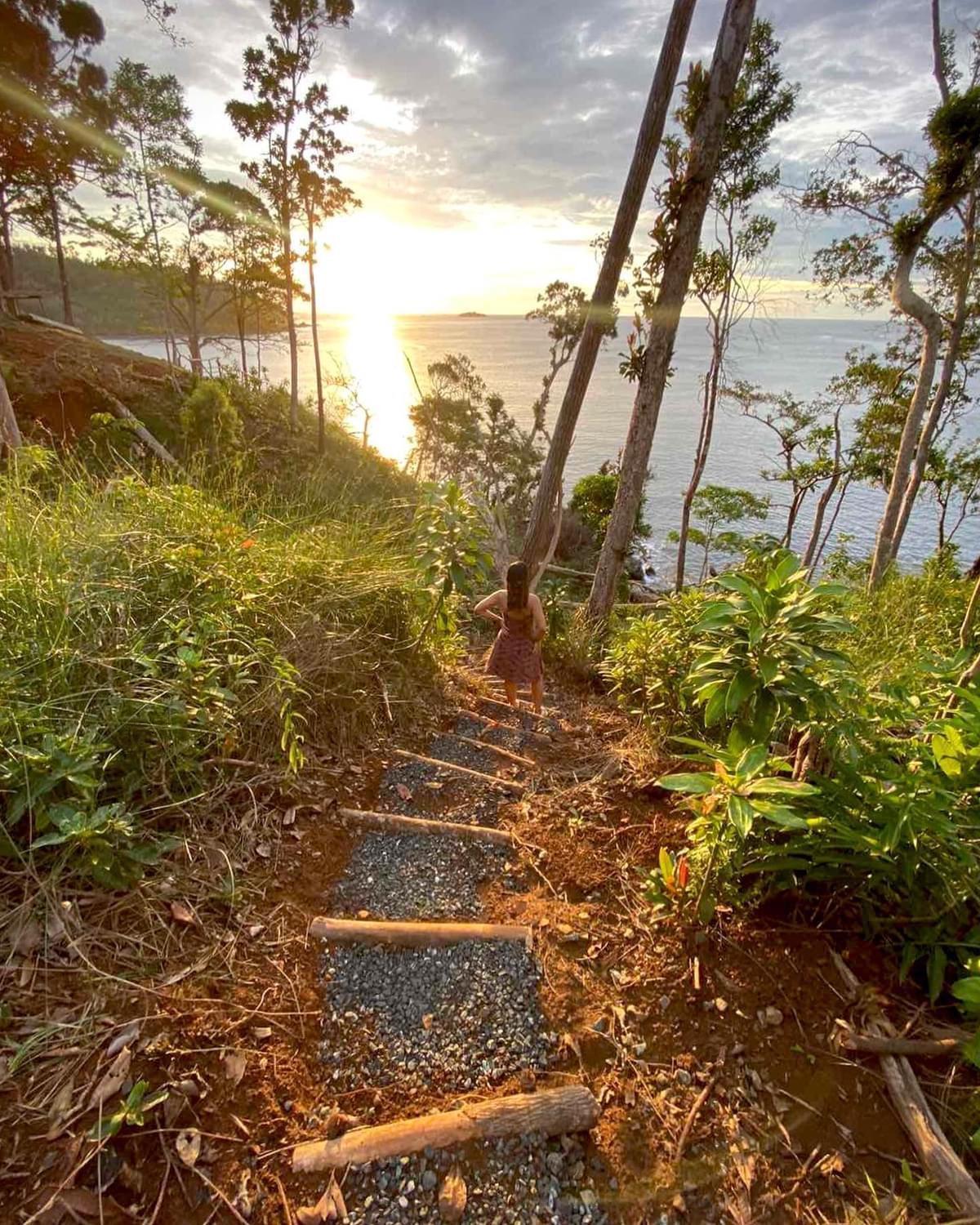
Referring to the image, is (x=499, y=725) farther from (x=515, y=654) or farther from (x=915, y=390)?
(x=915, y=390)

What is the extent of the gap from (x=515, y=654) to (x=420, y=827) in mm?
1757

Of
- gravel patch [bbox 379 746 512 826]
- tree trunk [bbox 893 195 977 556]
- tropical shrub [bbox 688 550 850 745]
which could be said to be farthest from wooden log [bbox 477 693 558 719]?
tree trunk [bbox 893 195 977 556]

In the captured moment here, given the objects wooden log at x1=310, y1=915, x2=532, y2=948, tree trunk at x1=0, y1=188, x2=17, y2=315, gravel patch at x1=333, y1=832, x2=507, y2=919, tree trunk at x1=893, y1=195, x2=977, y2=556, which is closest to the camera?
wooden log at x1=310, y1=915, x2=532, y2=948

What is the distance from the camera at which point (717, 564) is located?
21344 mm

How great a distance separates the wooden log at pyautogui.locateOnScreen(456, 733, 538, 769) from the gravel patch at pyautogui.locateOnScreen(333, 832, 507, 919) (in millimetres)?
810

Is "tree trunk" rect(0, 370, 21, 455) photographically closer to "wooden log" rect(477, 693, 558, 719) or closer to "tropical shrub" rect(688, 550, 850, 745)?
"wooden log" rect(477, 693, 558, 719)

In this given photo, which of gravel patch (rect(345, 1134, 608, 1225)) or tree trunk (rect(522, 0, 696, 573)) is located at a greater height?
tree trunk (rect(522, 0, 696, 573))

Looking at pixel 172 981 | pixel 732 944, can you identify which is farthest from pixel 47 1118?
pixel 732 944

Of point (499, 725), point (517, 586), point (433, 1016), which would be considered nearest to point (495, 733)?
point (499, 725)

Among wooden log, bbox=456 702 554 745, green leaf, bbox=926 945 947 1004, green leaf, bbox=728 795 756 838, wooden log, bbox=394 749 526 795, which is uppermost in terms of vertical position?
green leaf, bbox=728 795 756 838

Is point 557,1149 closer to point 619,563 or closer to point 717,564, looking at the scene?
point 619,563

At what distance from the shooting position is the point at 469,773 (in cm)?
294

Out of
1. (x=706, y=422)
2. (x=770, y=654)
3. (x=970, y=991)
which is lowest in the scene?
(x=970, y=991)

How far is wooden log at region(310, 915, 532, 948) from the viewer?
1854mm
